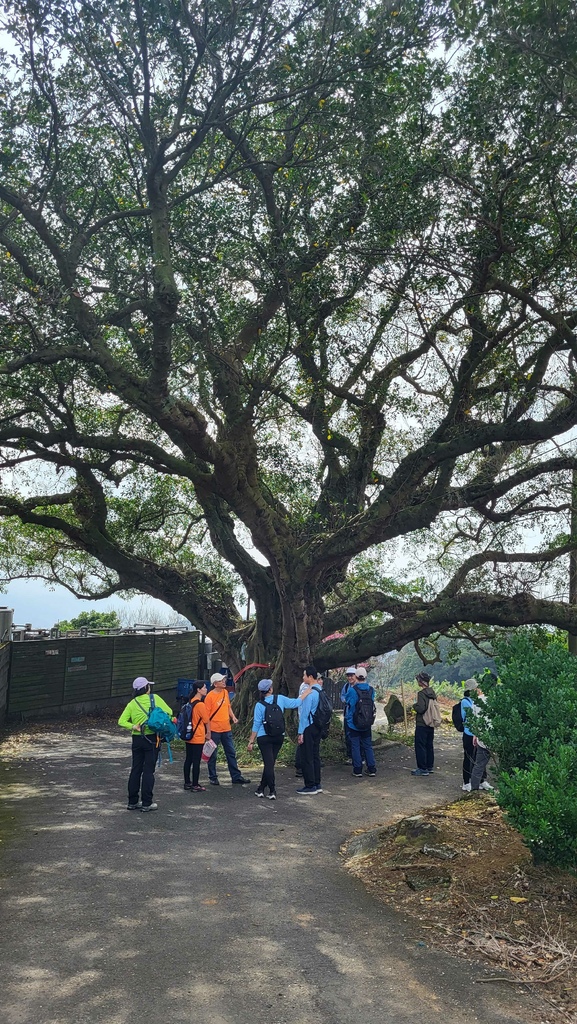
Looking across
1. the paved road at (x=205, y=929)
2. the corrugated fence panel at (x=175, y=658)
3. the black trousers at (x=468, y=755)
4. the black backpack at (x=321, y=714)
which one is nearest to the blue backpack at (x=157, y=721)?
the paved road at (x=205, y=929)

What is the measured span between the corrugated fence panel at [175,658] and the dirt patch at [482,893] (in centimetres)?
1601

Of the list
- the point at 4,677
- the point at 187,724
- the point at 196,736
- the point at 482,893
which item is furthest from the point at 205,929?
the point at 4,677

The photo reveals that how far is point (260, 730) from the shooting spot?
11.1 metres

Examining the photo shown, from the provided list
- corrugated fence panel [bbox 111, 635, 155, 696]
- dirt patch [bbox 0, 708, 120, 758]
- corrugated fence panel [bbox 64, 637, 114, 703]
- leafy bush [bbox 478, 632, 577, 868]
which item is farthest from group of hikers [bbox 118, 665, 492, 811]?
corrugated fence panel [bbox 111, 635, 155, 696]

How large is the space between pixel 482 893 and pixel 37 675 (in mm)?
14324

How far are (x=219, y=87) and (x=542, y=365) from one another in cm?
670

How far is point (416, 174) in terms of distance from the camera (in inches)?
440

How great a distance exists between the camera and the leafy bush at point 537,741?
616 cm

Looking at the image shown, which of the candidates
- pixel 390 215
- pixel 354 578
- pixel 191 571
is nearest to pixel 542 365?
pixel 390 215

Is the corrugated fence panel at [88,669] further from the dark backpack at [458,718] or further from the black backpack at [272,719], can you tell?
the dark backpack at [458,718]

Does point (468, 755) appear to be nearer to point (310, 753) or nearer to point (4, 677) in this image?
point (310, 753)

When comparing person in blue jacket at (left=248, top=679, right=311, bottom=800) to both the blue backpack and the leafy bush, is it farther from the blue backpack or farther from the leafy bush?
the leafy bush

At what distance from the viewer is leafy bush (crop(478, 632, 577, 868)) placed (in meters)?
6.16

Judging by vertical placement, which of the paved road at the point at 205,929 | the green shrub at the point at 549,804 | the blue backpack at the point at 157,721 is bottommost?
the paved road at the point at 205,929
